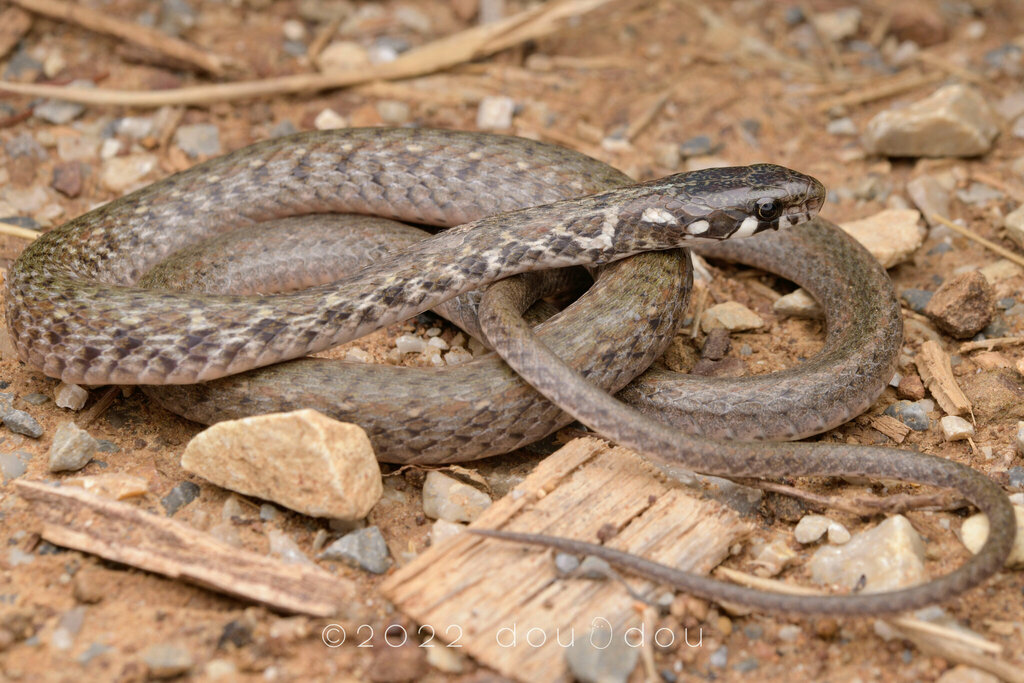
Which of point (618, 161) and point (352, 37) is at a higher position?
point (352, 37)

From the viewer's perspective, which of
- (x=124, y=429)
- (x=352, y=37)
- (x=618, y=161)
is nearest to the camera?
(x=124, y=429)

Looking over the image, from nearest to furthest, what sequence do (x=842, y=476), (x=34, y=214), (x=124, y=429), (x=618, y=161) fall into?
(x=842, y=476) → (x=124, y=429) → (x=34, y=214) → (x=618, y=161)

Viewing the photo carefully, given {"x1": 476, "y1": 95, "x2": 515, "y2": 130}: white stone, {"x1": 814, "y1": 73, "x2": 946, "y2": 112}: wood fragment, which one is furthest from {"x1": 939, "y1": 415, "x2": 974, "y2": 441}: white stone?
{"x1": 476, "y1": 95, "x2": 515, "y2": 130}: white stone

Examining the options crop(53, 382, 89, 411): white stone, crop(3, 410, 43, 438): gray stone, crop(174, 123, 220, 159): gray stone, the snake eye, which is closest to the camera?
crop(3, 410, 43, 438): gray stone

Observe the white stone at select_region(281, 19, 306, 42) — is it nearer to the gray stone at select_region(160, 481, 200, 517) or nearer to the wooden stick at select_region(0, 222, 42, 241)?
the wooden stick at select_region(0, 222, 42, 241)

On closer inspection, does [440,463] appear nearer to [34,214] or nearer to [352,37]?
[34,214]

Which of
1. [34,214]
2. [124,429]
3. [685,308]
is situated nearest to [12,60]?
[34,214]

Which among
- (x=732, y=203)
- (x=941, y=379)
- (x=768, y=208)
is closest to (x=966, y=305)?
(x=941, y=379)
